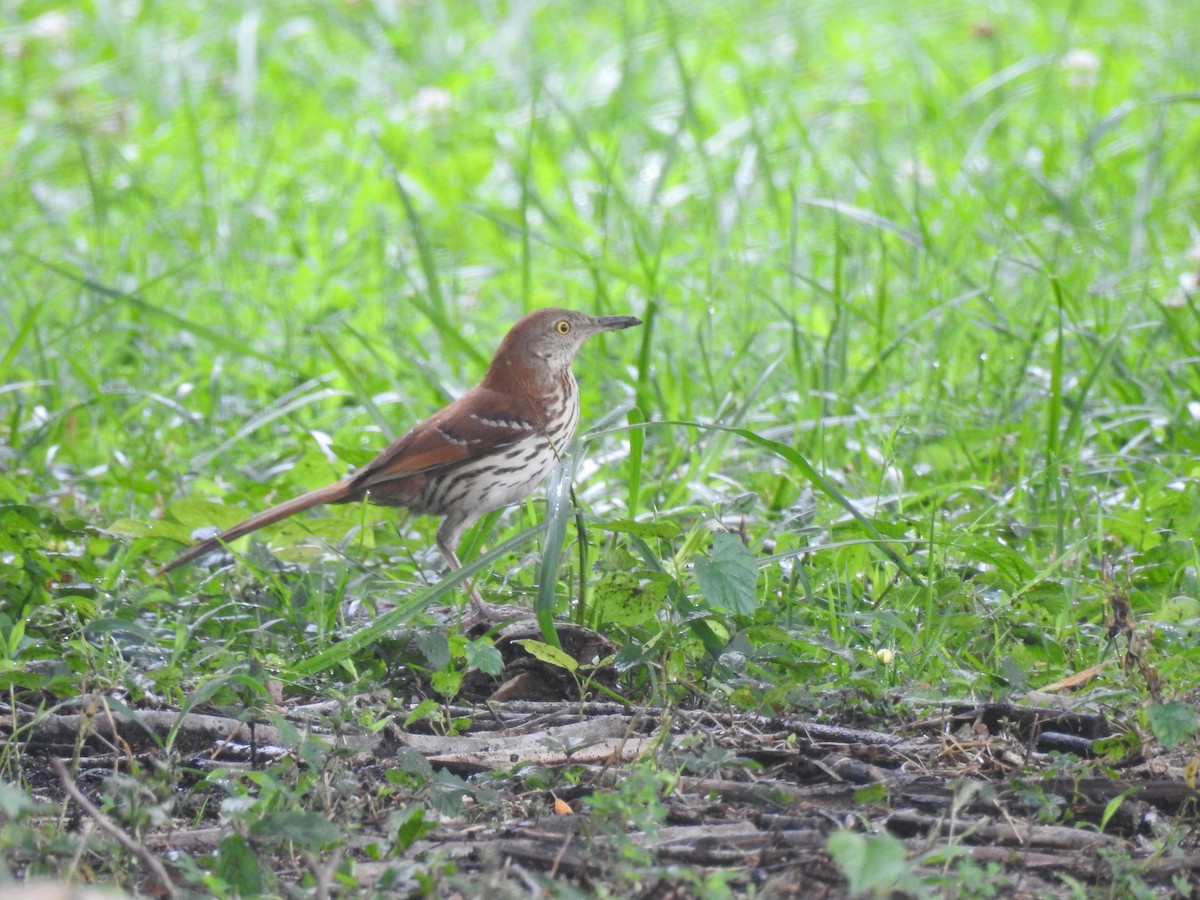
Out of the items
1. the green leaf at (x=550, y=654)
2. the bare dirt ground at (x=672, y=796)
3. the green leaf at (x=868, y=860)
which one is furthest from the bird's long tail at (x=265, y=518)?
the green leaf at (x=868, y=860)

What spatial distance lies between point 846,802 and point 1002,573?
102 cm

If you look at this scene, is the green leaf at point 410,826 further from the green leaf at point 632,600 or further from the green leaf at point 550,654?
the green leaf at point 632,600

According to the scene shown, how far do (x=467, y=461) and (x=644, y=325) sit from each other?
0.99m

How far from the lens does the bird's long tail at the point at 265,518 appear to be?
12.8 ft

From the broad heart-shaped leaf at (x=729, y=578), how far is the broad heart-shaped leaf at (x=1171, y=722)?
29.5 inches

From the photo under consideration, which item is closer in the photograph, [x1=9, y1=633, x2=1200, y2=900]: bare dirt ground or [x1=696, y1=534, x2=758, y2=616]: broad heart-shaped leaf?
[x1=9, y1=633, x2=1200, y2=900]: bare dirt ground

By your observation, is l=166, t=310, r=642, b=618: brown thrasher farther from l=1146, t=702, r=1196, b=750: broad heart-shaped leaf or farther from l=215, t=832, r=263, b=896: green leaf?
l=1146, t=702, r=1196, b=750: broad heart-shaped leaf

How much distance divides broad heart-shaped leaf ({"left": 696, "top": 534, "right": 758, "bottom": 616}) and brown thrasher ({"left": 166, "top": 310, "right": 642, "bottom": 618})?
4.00 feet

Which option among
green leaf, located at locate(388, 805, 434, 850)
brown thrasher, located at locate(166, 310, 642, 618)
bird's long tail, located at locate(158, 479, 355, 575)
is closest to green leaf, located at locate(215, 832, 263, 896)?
green leaf, located at locate(388, 805, 434, 850)

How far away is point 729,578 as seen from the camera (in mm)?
2887

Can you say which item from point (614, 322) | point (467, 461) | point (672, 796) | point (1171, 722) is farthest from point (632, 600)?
point (614, 322)

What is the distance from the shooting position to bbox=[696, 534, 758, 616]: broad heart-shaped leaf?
9.40ft

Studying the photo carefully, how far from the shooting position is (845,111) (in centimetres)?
834

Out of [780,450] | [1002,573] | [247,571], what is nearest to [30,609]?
[247,571]
